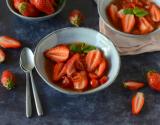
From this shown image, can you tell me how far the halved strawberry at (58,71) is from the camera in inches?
→ 37.6

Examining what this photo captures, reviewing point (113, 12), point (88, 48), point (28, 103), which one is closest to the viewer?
point (28, 103)

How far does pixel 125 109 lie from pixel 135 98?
4 cm

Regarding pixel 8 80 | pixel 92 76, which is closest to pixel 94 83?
pixel 92 76

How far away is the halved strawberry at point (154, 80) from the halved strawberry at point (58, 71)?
0.25 meters

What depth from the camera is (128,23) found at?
3.62ft

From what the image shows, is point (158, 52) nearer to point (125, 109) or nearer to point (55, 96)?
point (125, 109)

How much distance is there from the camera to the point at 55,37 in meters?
1.02

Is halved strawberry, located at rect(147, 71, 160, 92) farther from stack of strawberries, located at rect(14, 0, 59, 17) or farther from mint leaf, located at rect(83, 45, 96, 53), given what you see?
stack of strawberries, located at rect(14, 0, 59, 17)

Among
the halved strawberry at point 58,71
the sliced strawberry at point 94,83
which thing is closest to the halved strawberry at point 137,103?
the sliced strawberry at point 94,83

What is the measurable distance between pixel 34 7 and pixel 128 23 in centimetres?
31

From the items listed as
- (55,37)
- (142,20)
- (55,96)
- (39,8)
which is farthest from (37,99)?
(142,20)

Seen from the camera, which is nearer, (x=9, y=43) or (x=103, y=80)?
(x=103, y=80)

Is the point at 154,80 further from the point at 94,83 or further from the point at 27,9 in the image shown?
the point at 27,9

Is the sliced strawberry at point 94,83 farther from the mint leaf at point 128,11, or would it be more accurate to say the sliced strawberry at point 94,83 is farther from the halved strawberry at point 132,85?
the mint leaf at point 128,11
